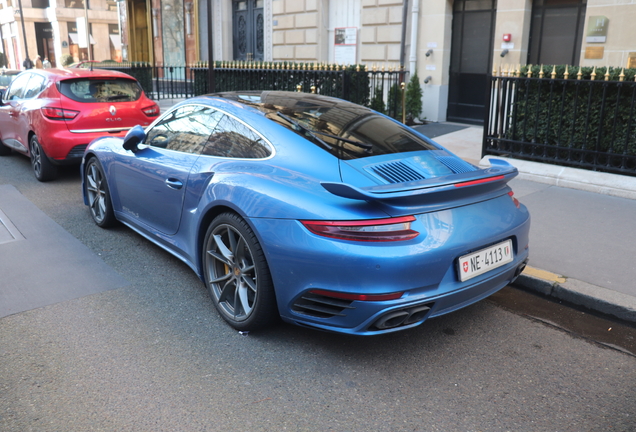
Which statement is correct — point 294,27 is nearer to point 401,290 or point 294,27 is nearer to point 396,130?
point 396,130

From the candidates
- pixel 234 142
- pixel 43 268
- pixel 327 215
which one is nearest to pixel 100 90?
pixel 43 268

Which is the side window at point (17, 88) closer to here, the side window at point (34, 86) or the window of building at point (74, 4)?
the side window at point (34, 86)

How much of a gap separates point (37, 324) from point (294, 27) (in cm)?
1574

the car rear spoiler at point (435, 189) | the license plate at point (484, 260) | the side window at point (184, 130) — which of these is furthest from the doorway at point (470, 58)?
the license plate at point (484, 260)

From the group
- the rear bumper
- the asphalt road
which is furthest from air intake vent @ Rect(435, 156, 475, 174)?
the asphalt road

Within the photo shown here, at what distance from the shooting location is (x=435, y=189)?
3.13 m

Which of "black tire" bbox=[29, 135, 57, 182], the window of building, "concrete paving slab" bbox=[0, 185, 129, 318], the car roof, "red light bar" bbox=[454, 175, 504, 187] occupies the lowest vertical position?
"concrete paving slab" bbox=[0, 185, 129, 318]

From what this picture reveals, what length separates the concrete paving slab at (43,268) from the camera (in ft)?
14.0

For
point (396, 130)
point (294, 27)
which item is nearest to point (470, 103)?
point (294, 27)

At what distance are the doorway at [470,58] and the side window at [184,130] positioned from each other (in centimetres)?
955

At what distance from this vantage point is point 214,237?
149 inches

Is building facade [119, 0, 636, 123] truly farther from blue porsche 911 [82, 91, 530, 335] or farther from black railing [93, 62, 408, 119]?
blue porsche 911 [82, 91, 530, 335]

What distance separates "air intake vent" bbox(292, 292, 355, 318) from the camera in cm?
311

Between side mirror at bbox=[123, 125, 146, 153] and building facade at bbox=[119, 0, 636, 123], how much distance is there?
588 cm
